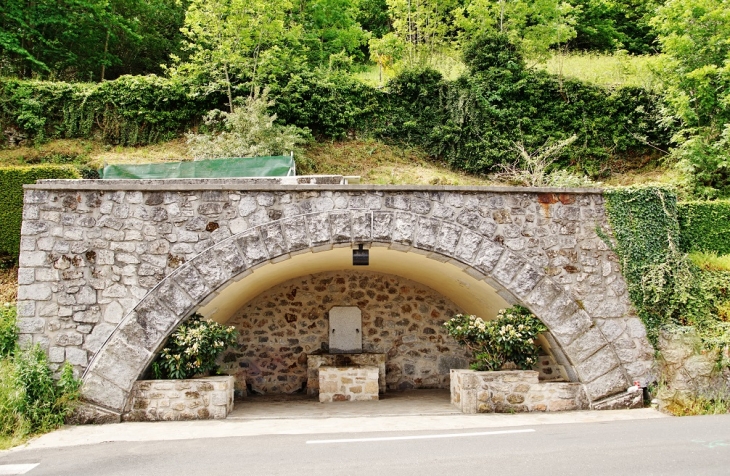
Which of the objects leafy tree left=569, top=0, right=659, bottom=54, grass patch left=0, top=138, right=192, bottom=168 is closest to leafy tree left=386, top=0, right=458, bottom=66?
leafy tree left=569, top=0, right=659, bottom=54

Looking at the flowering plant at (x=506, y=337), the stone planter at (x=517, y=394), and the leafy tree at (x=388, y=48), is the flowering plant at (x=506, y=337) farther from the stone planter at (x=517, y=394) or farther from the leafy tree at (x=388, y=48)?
the leafy tree at (x=388, y=48)

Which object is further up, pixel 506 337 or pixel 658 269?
pixel 658 269

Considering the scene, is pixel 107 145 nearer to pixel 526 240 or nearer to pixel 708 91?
pixel 526 240

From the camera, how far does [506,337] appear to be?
7.38m

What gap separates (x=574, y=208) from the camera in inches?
304

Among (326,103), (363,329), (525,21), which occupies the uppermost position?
(525,21)

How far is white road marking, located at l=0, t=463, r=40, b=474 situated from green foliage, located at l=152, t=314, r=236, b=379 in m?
2.06

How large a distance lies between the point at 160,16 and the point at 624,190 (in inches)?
750

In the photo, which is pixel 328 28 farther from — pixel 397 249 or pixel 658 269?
pixel 658 269

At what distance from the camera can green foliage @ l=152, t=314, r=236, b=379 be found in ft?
23.2

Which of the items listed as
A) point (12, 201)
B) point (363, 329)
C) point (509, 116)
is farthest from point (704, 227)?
point (12, 201)

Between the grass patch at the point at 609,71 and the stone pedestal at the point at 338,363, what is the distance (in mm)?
10301

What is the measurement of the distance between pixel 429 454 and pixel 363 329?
16.9ft

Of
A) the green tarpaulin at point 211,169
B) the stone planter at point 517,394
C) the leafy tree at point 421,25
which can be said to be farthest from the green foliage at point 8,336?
the leafy tree at point 421,25
